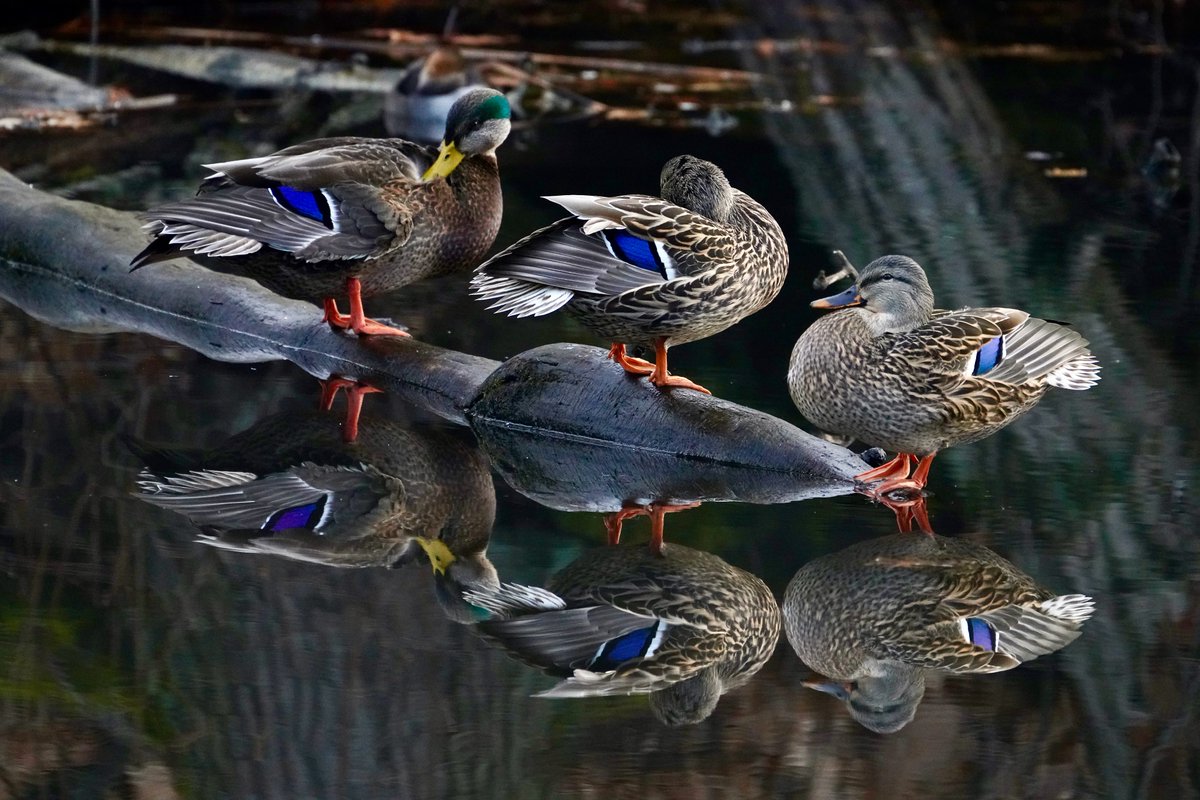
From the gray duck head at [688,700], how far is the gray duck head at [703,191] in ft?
6.43

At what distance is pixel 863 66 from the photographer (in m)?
14.9

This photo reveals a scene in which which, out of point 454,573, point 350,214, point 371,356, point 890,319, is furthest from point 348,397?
point 890,319

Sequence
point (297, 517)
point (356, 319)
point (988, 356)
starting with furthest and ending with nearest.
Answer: point (356, 319)
point (988, 356)
point (297, 517)

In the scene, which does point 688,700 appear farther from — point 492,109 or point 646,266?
point 492,109

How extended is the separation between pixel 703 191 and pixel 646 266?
388 mm

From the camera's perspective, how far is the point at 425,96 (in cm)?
1183

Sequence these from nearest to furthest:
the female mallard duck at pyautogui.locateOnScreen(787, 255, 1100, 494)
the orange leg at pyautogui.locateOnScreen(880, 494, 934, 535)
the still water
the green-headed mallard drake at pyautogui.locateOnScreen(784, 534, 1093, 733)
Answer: the still water < the green-headed mallard drake at pyautogui.locateOnScreen(784, 534, 1093, 733) < the orange leg at pyautogui.locateOnScreen(880, 494, 934, 535) < the female mallard duck at pyautogui.locateOnScreen(787, 255, 1100, 494)

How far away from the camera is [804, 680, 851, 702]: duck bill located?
402cm

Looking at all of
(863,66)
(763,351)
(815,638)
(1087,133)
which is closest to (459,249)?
(763,351)

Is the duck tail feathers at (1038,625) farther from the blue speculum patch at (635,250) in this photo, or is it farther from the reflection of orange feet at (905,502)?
the blue speculum patch at (635,250)

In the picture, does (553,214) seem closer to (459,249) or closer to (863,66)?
(459,249)

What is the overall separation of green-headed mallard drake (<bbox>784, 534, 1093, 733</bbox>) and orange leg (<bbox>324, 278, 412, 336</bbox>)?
2.39 m

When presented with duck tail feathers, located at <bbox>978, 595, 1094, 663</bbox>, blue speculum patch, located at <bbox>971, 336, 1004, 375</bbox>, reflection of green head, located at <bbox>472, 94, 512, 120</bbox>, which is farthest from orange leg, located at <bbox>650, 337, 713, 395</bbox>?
duck tail feathers, located at <bbox>978, 595, 1094, 663</bbox>

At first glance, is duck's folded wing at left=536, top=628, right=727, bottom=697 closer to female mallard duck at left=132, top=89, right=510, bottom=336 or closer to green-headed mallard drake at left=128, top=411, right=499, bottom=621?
green-headed mallard drake at left=128, top=411, right=499, bottom=621
